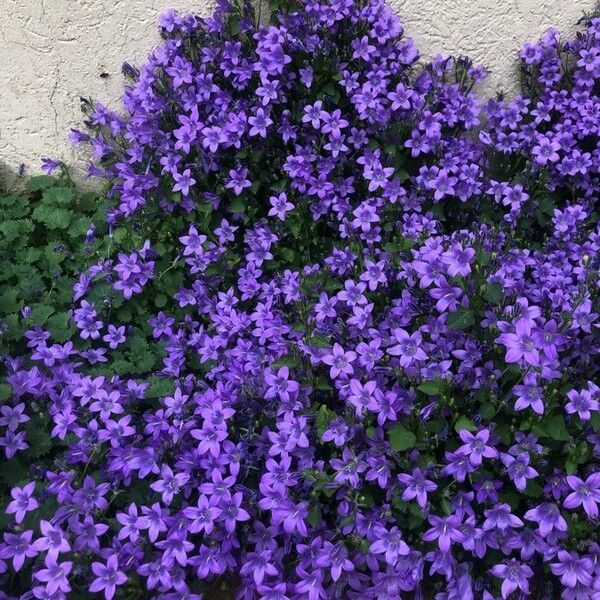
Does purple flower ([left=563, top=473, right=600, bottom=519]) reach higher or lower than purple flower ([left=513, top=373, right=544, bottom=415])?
lower

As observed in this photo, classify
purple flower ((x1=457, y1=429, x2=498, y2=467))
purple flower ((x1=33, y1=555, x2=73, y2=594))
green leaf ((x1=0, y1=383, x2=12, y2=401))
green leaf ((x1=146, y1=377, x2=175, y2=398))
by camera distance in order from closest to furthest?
purple flower ((x1=33, y1=555, x2=73, y2=594)) < purple flower ((x1=457, y1=429, x2=498, y2=467)) < green leaf ((x1=0, y1=383, x2=12, y2=401)) < green leaf ((x1=146, y1=377, x2=175, y2=398))

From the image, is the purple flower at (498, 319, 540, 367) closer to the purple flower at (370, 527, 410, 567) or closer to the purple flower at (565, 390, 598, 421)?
the purple flower at (565, 390, 598, 421)

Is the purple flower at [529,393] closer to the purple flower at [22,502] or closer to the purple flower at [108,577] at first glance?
the purple flower at [108,577]

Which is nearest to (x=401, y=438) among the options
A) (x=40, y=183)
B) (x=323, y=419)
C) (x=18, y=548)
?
(x=323, y=419)

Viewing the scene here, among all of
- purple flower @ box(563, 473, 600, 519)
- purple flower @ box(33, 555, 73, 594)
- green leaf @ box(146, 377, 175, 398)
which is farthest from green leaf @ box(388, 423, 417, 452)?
purple flower @ box(33, 555, 73, 594)

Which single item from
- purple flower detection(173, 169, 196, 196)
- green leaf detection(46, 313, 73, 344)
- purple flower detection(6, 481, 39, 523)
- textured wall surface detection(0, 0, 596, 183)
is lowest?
purple flower detection(6, 481, 39, 523)

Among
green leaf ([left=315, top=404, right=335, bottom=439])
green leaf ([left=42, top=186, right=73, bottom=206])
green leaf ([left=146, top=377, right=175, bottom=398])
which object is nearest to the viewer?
green leaf ([left=315, top=404, right=335, bottom=439])

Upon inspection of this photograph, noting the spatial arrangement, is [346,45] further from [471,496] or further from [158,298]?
[471,496]

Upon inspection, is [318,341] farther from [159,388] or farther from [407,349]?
[159,388]
